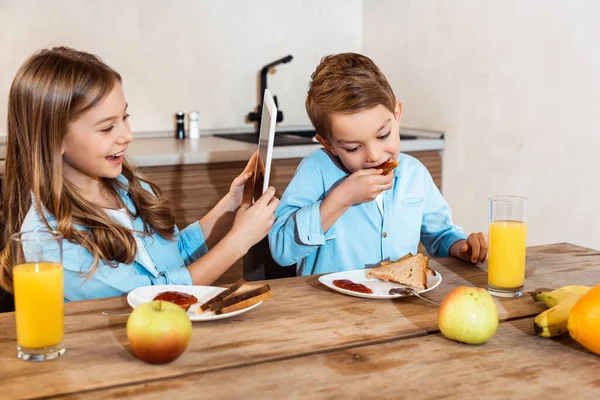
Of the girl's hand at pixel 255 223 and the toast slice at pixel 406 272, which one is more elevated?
the girl's hand at pixel 255 223

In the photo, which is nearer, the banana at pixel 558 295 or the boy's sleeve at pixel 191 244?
the banana at pixel 558 295

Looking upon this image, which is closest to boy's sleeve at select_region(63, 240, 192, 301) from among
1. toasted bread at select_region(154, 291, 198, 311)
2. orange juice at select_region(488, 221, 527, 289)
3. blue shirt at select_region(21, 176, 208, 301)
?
blue shirt at select_region(21, 176, 208, 301)

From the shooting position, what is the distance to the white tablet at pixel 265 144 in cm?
141

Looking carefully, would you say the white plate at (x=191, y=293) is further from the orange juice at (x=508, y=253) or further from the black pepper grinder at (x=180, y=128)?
the black pepper grinder at (x=180, y=128)

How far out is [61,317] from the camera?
1.06m

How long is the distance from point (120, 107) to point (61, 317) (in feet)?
2.09

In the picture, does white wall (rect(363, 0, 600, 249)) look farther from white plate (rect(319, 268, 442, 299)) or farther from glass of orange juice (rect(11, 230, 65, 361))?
glass of orange juice (rect(11, 230, 65, 361))

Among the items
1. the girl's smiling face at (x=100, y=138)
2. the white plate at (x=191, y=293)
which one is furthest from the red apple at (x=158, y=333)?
the girl's smiling face at (x=100, y=138)

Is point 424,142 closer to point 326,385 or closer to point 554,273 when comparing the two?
point 554,273

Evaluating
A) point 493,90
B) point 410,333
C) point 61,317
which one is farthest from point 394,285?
point 493,90

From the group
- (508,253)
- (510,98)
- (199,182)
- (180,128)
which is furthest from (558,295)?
(180,128)

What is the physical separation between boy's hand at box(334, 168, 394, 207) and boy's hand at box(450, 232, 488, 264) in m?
0.22

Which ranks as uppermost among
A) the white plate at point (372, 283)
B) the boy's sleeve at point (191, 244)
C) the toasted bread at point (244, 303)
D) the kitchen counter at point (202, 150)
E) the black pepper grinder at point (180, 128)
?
the black pepper grinder at point (180, 128)

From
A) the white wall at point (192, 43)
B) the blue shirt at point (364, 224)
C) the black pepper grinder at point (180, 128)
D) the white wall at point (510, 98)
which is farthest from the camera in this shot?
the black pepper grinder at point (180, 128)
